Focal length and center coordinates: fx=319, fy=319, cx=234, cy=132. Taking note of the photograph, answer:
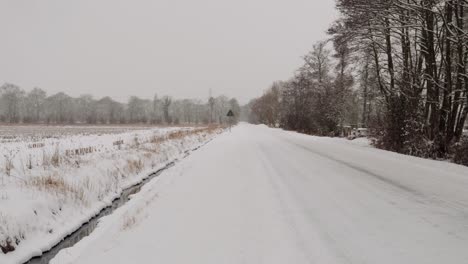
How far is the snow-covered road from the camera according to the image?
12.0 feet

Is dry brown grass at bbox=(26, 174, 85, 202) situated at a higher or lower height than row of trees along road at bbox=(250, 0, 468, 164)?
lower

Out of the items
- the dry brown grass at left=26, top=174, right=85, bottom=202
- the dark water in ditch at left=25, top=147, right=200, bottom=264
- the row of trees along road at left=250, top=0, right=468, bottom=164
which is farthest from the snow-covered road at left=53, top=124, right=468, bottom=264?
the row of trees along road at left=250, top=0, right=468, bottom=164

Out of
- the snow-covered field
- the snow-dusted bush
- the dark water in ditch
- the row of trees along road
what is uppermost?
the row of trees along road

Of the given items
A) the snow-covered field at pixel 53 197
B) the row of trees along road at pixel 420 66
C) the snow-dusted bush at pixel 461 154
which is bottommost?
the snow-covered field at pixel 53 197

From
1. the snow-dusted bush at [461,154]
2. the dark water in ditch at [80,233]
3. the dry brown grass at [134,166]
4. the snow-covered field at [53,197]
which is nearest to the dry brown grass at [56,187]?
the snow-covered field at [53,197]

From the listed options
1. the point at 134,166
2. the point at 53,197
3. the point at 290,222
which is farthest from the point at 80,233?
the point at 134,166

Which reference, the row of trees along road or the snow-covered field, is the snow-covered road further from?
the row of trees along road

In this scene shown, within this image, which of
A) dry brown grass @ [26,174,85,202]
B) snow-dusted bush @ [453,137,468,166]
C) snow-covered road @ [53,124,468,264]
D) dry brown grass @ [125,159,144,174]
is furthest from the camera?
snow-dusted bush @ [453,137,468,166]

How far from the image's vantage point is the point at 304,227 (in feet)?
14.6

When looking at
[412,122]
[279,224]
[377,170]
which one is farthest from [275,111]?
[279,224]

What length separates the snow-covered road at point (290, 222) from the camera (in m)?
3.65

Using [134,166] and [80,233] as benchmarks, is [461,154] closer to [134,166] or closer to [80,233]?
[134,166]

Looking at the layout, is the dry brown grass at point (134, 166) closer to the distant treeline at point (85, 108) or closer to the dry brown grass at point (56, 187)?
the dry brown grass at point (56, 187)

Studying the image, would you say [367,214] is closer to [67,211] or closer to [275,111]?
[67,211]
